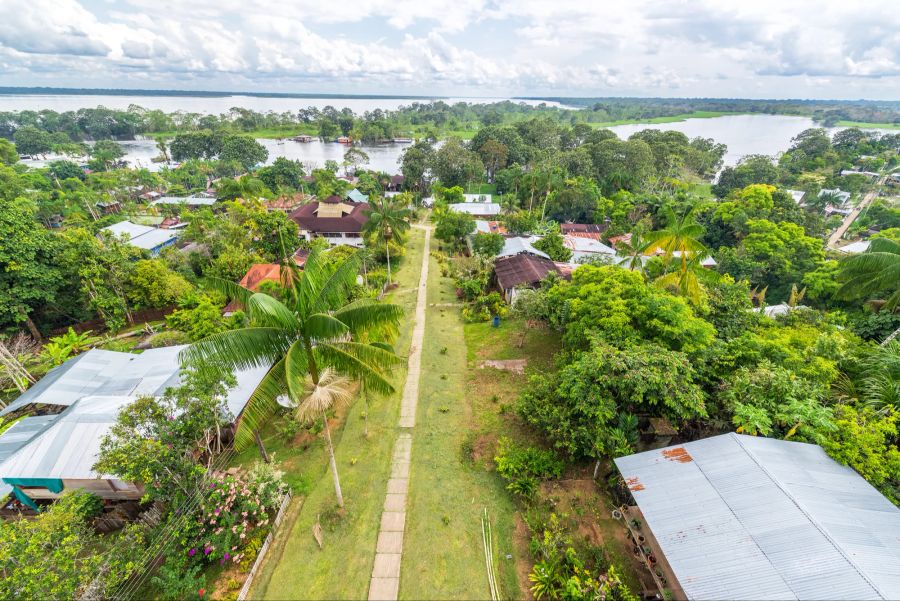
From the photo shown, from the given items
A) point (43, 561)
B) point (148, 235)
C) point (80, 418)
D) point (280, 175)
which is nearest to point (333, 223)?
point (148, 235)

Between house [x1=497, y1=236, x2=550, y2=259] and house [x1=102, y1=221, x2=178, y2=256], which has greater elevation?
house [x1=497, y1=236, x2=550, y2=259]

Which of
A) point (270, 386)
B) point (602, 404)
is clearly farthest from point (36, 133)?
point (602, 404)

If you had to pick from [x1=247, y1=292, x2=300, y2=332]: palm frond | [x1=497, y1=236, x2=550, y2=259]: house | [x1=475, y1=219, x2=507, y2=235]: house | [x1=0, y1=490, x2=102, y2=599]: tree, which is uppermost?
[x1=247, y1=292, x2=300, y2=332]: palm frond

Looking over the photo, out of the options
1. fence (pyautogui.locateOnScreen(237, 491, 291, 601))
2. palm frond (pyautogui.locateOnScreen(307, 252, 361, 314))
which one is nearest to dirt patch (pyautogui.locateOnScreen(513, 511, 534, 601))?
A: fence (pyautogui.locateOnScreen(237, 491, 291, 601))

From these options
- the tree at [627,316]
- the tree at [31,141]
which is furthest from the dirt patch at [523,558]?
the tree at [31,141]

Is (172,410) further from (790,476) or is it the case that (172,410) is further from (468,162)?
(468,162)

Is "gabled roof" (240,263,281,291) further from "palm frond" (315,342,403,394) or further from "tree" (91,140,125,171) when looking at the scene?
"tree" (91,140,125,171)
